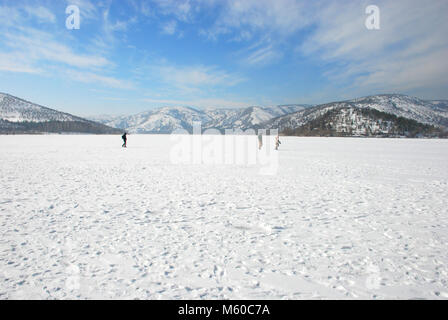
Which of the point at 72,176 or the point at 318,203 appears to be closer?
the point at 318,203

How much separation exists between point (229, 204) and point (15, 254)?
4293mm

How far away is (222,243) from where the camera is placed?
4066mm

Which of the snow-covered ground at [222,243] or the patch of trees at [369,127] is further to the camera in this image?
the patch of trees at [369,127]

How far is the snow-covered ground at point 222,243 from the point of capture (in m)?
2.89

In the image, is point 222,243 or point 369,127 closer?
point 222,243

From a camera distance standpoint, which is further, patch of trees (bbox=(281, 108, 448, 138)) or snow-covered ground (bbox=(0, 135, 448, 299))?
patch of trees (bbox=(281, 108, 448, 138))

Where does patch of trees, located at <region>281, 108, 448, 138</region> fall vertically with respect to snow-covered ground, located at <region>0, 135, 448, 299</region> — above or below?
above

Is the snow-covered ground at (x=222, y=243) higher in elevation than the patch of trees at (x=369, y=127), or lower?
lower

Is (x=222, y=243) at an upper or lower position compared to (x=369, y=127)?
lower

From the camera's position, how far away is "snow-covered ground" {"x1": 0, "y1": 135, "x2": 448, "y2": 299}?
2.89 meters
